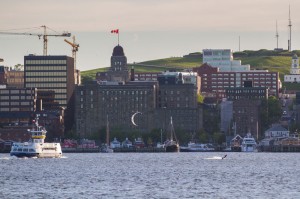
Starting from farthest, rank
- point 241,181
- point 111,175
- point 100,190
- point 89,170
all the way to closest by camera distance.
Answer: point 89,170 < point 111,175 < point 241,181 < point 100,190

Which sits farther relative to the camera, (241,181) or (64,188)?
(241,181)

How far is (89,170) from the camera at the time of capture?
7407 inches

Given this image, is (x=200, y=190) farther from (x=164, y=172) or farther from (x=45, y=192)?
(x=164, y=172)

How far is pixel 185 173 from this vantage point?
17812 cm

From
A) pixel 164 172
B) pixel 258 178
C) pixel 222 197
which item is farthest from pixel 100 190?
pixel 164 172

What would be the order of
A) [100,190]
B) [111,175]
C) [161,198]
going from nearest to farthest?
[161,198]
[100,190]
[111,175]

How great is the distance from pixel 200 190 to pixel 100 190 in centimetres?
917

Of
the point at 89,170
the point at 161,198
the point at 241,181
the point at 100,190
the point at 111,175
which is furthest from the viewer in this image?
the point at 89,170

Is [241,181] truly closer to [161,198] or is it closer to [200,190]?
[200,190]

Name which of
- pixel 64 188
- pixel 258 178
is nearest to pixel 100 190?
pixel 64 188

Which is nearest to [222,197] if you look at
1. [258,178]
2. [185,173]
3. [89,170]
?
[258,178]

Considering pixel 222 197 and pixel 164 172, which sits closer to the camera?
pixel 222 197

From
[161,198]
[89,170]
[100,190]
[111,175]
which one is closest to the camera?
[161,198]

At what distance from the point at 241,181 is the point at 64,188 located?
22.0 m
